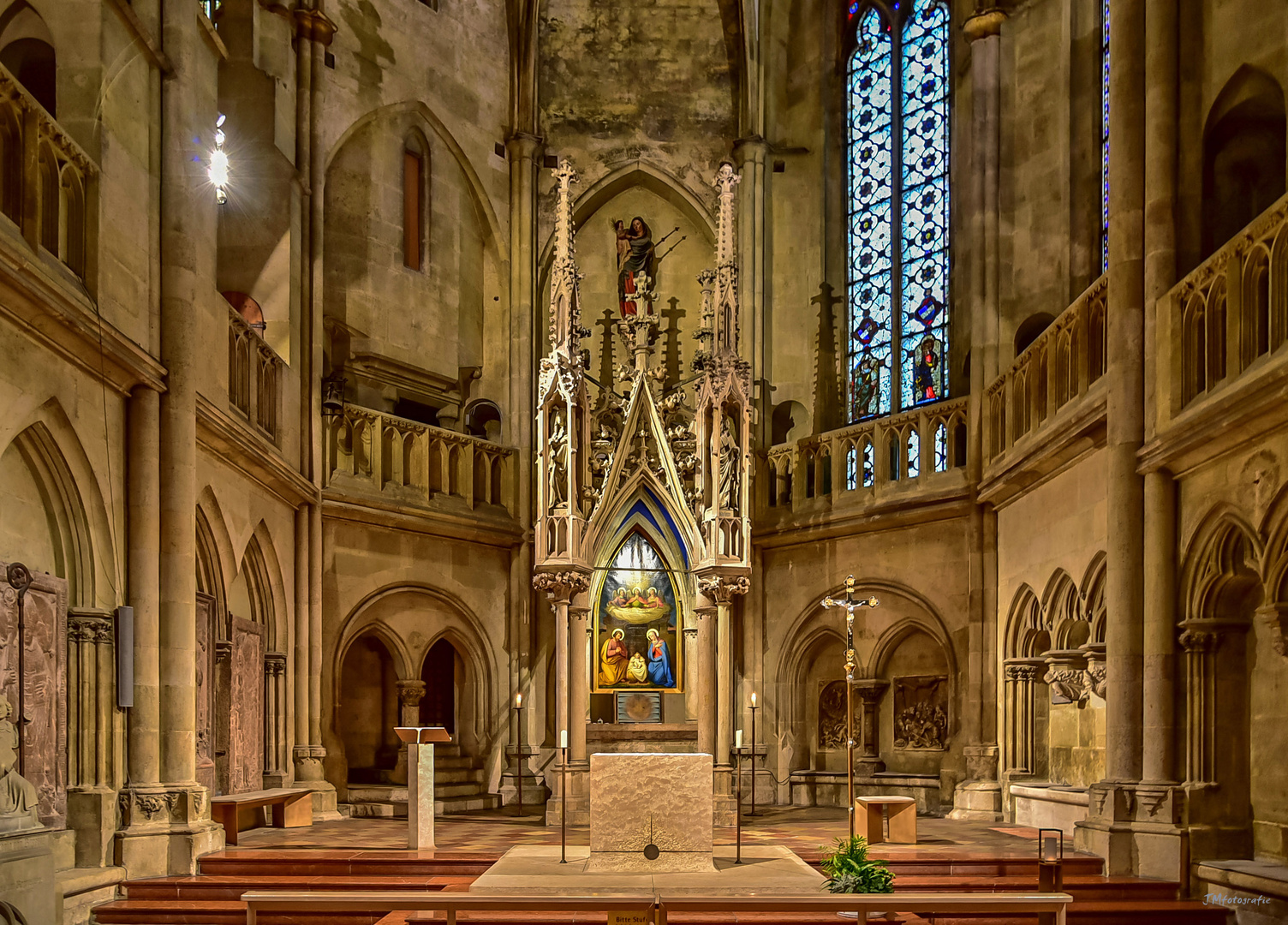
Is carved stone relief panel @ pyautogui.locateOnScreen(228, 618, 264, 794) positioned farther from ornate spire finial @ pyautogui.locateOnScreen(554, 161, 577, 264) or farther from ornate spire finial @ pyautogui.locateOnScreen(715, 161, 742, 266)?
ornate spire finial @ pyautogui.locateOnScreen(715, 161, 742, 266)

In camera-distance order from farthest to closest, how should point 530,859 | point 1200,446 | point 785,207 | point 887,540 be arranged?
point 785,207 → point 887,540 → point 530,859 → point 1200,446

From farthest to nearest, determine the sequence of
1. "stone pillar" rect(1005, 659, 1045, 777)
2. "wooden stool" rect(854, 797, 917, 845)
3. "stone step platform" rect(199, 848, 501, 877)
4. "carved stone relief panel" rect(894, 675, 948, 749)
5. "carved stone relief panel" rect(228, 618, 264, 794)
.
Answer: "carved stone relief panel" rect(894, 675, 948, 749) < "stone pillar" rect(1005, 659, 1045, 777) < "carved stone relief panel" rect(228, 618, 264, 794) < "wooden stool" rect(854, 797, 917, 845) < "stone step platform" rect(199, 848, 501, 877)

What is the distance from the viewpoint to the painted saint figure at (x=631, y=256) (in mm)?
20750

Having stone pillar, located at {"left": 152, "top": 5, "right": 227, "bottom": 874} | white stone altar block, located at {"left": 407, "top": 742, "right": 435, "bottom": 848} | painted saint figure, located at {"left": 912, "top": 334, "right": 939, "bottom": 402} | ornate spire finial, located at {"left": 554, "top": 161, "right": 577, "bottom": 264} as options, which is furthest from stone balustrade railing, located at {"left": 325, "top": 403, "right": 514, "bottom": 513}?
white stone altar block, located at {"left": 407, "top": 742, "right": 435, "bottom": 848}

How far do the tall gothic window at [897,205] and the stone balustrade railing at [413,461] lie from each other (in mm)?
5149

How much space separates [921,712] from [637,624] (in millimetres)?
3708

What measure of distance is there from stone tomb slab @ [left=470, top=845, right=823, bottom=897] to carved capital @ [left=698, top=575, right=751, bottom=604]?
4.17 metres

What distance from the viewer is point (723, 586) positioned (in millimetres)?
16141

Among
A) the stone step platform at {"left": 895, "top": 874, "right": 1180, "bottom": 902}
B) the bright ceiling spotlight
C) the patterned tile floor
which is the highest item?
the bright ceiling spotlight

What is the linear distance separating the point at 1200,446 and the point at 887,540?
7237 mm

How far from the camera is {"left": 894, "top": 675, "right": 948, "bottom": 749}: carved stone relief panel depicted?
1759cm

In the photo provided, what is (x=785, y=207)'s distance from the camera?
20.7 metres

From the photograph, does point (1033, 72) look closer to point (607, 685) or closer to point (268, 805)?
point (607, 685)

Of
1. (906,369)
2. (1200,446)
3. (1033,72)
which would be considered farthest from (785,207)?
(1200,446)
